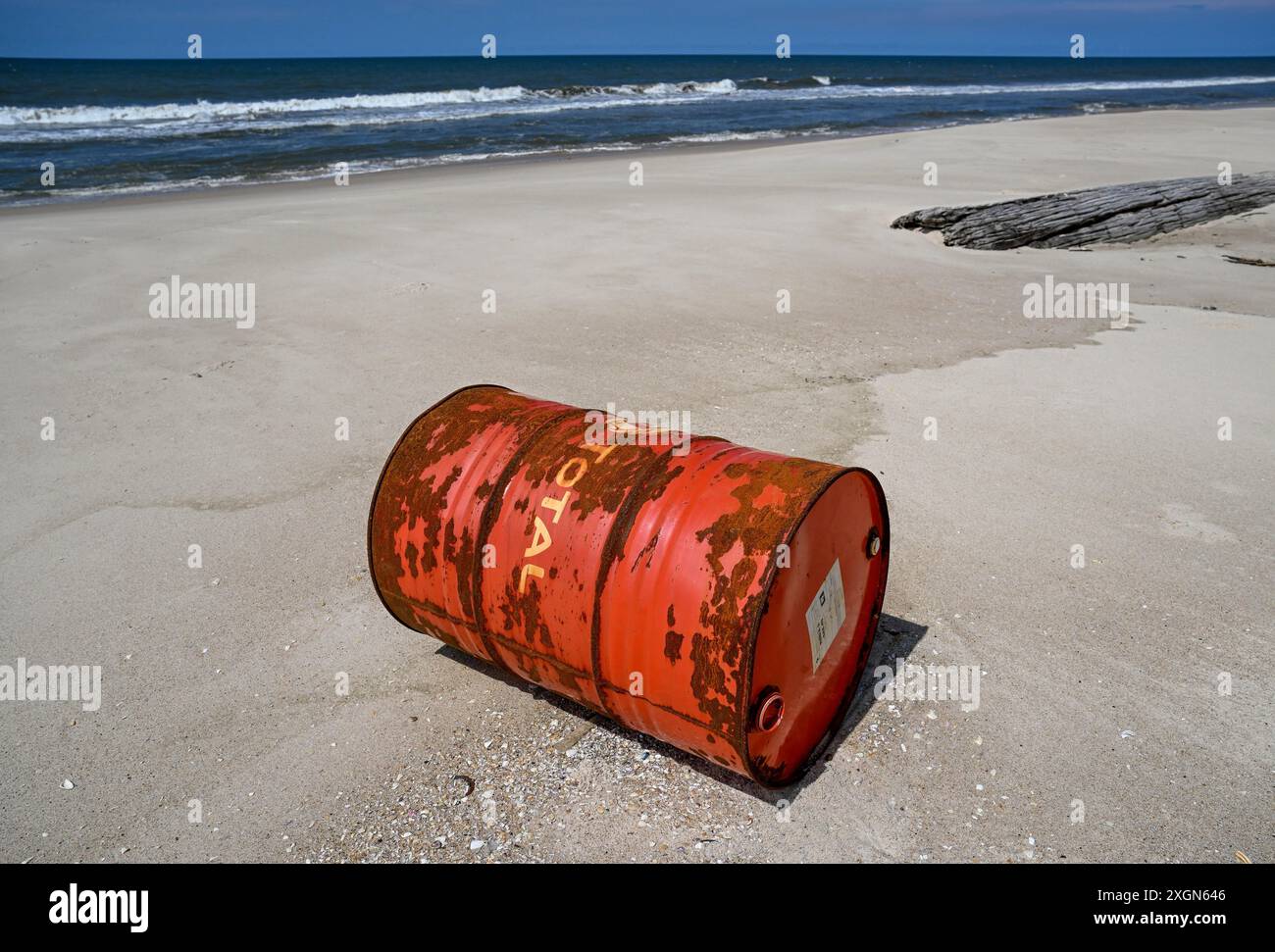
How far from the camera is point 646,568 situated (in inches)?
104

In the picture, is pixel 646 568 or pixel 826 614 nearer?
pixel 646 568

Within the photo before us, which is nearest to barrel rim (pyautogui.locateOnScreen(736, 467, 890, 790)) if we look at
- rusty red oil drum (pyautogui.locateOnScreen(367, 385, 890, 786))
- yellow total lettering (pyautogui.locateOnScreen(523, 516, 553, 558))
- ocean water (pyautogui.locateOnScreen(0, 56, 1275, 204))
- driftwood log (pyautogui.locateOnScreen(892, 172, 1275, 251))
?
rusty red oil drum (pyautogui.locateOnScreen(367, 385, 890, 786))

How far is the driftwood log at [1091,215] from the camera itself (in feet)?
34.5

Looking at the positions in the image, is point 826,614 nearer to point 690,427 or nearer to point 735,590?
point 735,590

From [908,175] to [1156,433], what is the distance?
10.7 metres

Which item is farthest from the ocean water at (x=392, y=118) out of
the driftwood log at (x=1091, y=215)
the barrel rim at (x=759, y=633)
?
the barrel rim at (x=759, y=633)

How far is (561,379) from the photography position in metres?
6.38

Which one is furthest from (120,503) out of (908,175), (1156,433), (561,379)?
(908,175)

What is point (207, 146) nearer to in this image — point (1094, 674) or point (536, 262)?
point (536, 262)

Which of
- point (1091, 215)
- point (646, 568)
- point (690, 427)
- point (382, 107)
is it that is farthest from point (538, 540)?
point (382, 107)

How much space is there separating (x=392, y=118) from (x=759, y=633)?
3113 centimetres

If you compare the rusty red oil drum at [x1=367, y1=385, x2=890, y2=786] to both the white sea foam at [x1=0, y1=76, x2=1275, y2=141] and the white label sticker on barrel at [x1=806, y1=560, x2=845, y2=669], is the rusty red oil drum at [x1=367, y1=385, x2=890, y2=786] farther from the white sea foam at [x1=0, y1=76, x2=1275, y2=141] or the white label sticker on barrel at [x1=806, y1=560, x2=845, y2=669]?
the white sea foam at [x1=0, y1=76, x2=1275, y2=141]
